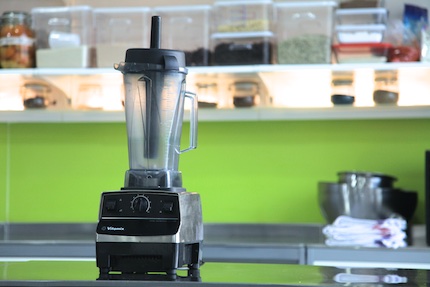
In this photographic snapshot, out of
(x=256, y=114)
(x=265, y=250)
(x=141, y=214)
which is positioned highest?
(x=256, y=114)

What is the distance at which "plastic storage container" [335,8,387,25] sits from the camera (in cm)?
329

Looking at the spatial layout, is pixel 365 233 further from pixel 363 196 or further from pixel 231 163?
pixel 231 163

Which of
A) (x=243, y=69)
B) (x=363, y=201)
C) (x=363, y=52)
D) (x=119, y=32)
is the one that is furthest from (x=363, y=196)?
(x=119, y=32)

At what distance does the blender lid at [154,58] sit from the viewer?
6.48 ft

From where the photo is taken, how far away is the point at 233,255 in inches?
123

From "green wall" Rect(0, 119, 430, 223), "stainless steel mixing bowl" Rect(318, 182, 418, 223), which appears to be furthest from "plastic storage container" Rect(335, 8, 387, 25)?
"stainless steel mixing bowl" Rect(318, 182, 418, 223)

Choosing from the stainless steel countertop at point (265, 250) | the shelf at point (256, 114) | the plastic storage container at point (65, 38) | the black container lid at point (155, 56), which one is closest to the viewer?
the black container lid at point (155, 56)

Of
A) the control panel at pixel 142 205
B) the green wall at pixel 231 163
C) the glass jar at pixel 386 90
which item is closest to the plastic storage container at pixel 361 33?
the glass jar at pixel 386 90

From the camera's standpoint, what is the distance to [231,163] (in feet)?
12.3

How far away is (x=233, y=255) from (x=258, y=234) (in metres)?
0.53

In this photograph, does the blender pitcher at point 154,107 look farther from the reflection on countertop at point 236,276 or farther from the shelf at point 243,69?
the shelf at point 243,69

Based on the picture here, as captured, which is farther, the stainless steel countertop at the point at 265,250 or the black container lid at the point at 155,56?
the stainless steel countertop at the point at 265,250

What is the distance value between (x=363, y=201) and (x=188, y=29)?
993mm

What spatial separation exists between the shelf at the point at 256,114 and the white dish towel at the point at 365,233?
1.82ft
